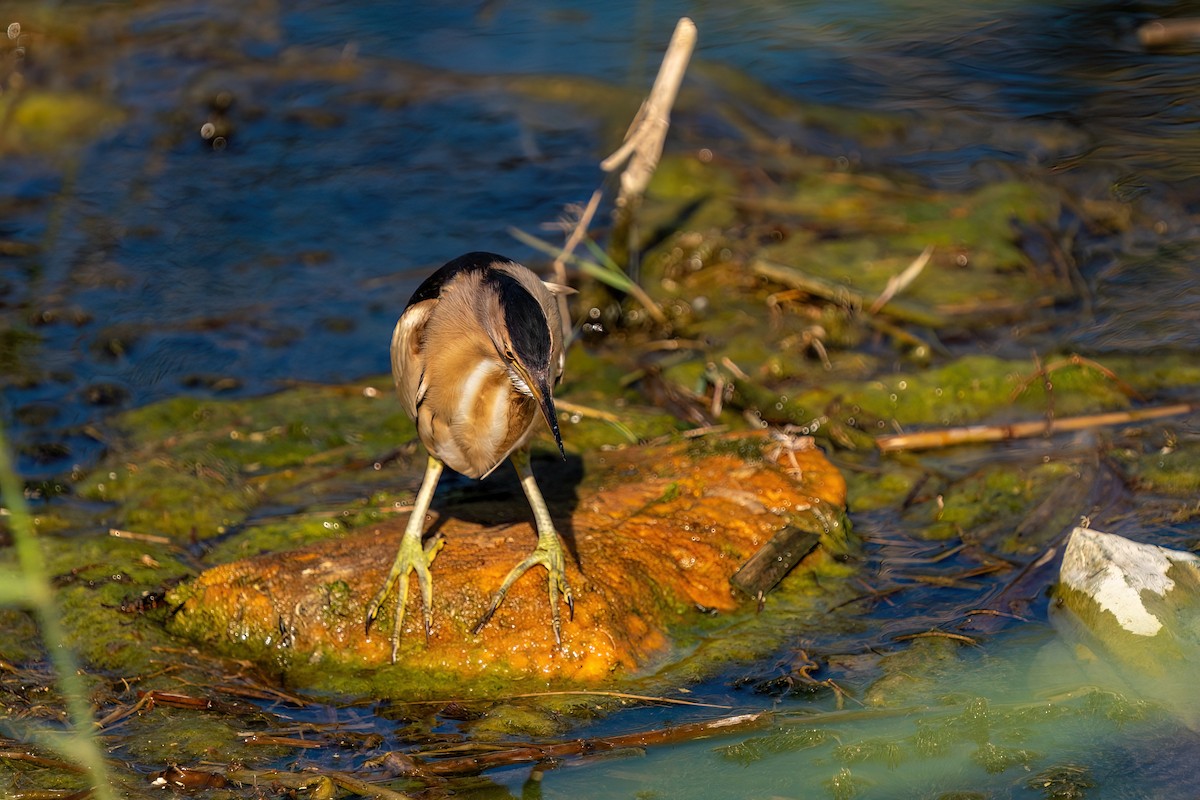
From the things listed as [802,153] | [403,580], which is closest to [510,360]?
[403,580]

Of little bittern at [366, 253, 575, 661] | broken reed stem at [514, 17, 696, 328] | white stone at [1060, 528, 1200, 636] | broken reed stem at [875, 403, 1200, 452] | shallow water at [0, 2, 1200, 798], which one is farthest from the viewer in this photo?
shallow water at [0, 2, 1200, 798]

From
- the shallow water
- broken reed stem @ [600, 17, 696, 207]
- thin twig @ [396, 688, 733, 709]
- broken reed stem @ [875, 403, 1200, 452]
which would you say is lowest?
broken reed stem @ [875, 403, 1200, 452]

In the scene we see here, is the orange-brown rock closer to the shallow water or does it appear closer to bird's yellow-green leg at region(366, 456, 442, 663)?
bird's yellow-green leg at region(366, 456, 442, 663)

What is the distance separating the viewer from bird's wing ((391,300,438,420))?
398cm

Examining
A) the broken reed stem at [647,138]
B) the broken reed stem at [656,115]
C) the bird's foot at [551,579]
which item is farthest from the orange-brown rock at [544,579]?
the broken reed stem at [656,115]

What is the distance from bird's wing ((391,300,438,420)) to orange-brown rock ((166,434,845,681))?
1.48 ft

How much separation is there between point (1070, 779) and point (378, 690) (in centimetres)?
182

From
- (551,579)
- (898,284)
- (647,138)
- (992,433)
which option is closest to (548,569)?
(551,579)

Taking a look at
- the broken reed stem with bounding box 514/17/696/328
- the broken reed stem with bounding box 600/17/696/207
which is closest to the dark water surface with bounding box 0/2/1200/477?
the broken reed stem with bounding box 514/17/696/328

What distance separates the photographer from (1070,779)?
3.09m

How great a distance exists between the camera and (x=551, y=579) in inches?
149

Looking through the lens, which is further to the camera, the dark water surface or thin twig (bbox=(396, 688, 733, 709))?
the dark water surface

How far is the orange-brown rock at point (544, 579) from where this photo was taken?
378 centimetres

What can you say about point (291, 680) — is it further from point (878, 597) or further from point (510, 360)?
point (878, 597)
